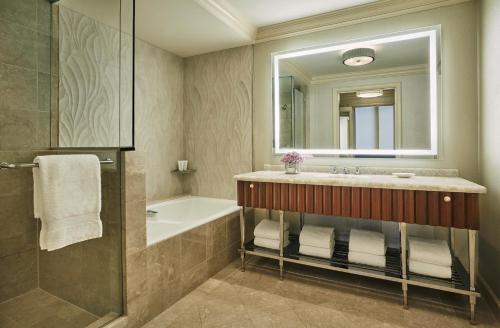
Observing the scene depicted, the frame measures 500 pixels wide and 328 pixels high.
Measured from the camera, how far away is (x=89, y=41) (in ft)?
5.54

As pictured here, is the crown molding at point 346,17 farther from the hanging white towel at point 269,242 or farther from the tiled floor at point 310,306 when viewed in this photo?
the tiled floor at point 310,306

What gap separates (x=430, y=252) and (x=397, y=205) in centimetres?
39

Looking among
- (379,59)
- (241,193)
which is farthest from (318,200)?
(379,59)

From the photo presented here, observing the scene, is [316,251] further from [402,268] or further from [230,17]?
[230,17]

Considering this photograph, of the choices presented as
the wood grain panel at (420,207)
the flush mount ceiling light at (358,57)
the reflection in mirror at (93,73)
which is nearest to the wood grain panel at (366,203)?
the wood grain panel at (420,207)

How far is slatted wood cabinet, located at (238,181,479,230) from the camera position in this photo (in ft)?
5.32

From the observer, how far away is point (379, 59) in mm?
2396

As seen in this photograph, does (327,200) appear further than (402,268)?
Yes

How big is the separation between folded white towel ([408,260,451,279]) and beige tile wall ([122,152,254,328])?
1.46 meters

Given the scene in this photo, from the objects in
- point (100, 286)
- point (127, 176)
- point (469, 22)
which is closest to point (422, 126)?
point (469, 22)

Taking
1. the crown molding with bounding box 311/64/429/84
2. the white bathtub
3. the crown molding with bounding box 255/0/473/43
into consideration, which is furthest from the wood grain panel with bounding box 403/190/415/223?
the crown molding with bounding box 255/0/473/43

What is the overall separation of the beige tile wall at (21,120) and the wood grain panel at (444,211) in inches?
98.8

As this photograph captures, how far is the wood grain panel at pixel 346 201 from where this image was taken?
6.23 ft

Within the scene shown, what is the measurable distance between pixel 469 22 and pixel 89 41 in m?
2.72
